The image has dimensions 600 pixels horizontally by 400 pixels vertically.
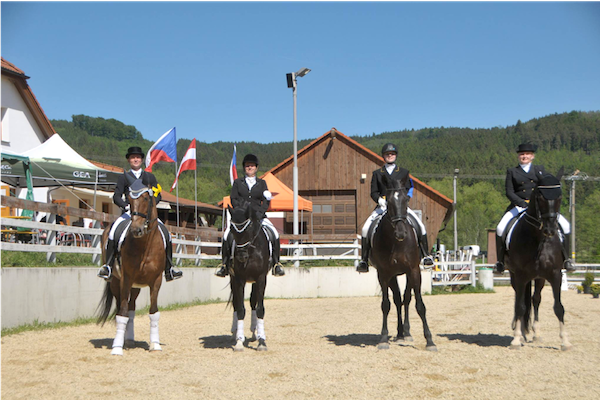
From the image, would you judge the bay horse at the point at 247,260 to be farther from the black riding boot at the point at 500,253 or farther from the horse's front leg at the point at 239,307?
the black riding boot at the point at 500,253

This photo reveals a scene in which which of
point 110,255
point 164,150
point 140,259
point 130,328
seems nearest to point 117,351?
point 130,328

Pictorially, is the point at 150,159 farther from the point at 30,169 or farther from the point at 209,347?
the point at 209,347

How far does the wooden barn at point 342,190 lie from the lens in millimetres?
34219

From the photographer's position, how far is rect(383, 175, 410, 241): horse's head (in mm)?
8182

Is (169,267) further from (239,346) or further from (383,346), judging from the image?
(383,346)

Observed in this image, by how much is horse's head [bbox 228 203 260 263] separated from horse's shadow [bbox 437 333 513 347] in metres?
3.86

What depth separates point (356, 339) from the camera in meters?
9.80

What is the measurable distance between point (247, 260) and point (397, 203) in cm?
236

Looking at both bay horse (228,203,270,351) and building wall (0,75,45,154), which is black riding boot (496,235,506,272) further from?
building wall (0,75,45,154)

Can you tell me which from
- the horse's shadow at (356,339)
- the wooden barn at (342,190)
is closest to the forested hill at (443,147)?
the wooden barn at (342,190)

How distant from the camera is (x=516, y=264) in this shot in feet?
28.6

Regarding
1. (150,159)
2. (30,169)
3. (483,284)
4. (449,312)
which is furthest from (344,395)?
(483,284)

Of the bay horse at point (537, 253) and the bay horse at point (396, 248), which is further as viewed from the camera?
the bay horse at point (396, 248)

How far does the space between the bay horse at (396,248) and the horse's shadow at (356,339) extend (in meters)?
0.54
